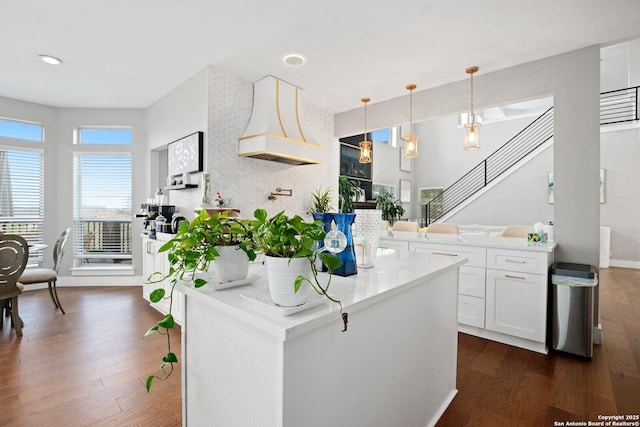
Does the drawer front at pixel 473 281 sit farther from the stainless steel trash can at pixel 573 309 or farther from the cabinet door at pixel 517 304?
the stainless steel trash can at pixel 573 309

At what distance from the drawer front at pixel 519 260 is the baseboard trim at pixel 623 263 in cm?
556

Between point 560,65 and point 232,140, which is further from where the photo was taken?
point 232,140

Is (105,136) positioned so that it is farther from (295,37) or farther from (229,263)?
(229,263)

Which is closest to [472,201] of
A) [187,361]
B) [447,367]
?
[447,367]

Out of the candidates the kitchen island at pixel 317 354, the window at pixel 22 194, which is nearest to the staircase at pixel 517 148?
the kitchen island at pixel 317 354

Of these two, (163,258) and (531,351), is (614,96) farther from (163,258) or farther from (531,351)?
(163,258)

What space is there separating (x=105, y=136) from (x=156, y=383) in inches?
176

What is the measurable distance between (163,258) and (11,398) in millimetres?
1628

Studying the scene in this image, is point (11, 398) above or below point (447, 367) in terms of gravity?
below

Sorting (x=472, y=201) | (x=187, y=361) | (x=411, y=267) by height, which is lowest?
(x=187, y=361)

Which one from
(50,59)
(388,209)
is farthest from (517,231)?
(50,59)

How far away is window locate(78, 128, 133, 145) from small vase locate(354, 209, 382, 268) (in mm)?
4954

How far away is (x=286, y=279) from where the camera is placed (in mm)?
856

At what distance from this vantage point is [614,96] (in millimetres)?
6586
